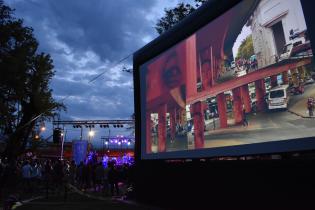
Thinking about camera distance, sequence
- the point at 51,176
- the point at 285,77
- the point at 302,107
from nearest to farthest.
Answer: the point at 302,107, the point at 285,77, the point at 51,176

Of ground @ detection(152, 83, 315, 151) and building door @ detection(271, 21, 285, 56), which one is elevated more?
building door @ detection(271, 21, 285, 56)

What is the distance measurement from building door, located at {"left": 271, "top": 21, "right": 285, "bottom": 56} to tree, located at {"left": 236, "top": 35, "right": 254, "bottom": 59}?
0.76 m

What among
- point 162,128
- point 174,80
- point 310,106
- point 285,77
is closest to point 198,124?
point 174,80

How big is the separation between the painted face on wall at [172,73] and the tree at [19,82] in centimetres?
1068

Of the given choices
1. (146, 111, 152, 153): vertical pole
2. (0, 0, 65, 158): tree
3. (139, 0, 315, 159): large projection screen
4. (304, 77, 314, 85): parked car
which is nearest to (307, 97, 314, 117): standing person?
(139, 0, 315, 159): large projection screen

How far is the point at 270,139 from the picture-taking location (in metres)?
8.33

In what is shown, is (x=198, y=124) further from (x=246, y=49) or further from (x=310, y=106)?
(x=310, y=106)

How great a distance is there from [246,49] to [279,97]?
159 cm

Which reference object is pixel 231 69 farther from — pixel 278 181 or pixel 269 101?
pixel 278 181

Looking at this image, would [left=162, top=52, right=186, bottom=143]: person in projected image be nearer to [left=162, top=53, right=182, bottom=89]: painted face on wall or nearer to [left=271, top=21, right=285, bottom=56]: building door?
[left=162, top=53, right=182, bottom=89]: painted face on wall

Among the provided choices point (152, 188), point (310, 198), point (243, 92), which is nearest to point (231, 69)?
point (243, 92)

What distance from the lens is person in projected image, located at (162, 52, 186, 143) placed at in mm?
11930

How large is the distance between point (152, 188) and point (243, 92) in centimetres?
613

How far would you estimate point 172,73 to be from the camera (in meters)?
12.5
